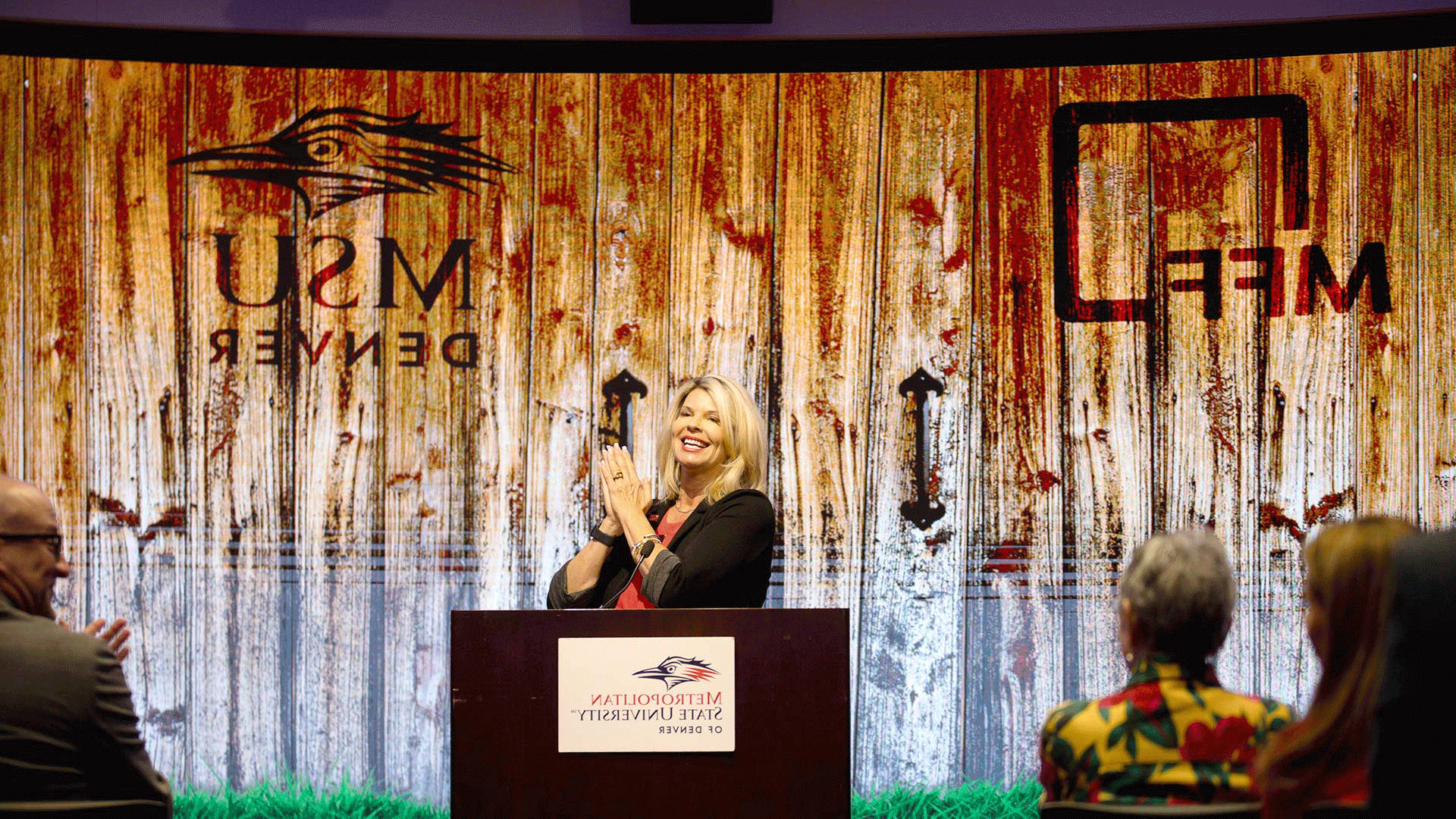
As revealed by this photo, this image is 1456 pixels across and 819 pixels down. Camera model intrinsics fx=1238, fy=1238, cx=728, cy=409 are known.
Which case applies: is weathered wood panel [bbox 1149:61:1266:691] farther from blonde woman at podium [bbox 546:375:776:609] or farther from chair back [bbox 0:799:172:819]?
chair back [bbox 0:799:172:819]

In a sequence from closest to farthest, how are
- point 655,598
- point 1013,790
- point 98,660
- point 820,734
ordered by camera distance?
1. point 98,660
2. point 820,734
3. point 655,598
4. point 1013,790

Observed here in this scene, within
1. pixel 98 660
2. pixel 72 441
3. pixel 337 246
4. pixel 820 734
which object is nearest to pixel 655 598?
pixel 820 734

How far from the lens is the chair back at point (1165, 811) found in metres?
1.54

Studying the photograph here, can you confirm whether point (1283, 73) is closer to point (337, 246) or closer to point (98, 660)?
point (337, 246)

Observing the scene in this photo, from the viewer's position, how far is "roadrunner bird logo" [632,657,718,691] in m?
2.31

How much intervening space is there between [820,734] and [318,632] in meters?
1.94

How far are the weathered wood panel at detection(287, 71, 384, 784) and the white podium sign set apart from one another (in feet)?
5.00

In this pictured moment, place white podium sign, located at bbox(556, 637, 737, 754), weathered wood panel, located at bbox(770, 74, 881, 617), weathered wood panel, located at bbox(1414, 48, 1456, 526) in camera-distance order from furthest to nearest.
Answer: weathered wood panel, located at bbox(770, 74, 881, 617) < weathered wood panel, located at bbox(1414, 48, 1456, 526) < white podium sign, located at bbox(556, 637, 737, 754)

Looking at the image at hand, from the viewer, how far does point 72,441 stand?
12.1 feet

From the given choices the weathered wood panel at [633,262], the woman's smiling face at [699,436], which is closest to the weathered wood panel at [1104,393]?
the weathered wood panel at [633,262]

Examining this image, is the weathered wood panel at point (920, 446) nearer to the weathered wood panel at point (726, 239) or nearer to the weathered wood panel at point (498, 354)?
the weathered wood panel at point (726, 239)

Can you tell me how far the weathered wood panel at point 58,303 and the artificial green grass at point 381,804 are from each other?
70cm

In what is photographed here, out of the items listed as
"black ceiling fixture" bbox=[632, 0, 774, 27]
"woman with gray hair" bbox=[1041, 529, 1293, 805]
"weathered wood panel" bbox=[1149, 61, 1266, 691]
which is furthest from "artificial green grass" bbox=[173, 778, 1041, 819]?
"black ceiling fixture" bbox=[632, 0, 774, 27]

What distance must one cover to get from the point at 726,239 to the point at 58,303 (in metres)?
2.01
